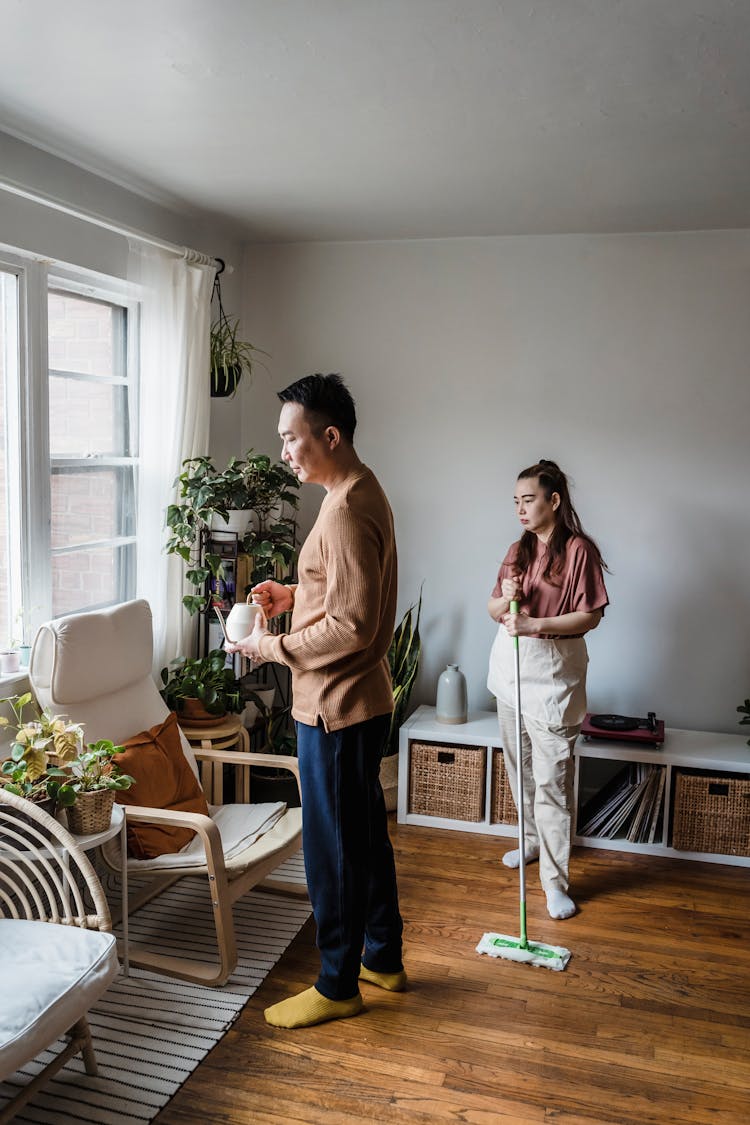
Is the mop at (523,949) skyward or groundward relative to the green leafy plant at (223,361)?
groundward

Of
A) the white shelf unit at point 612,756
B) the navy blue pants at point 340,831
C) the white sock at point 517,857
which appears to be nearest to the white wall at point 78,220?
the navy blue pants at point 340,831

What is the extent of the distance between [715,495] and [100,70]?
2902 mm

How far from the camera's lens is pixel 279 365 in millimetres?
4660

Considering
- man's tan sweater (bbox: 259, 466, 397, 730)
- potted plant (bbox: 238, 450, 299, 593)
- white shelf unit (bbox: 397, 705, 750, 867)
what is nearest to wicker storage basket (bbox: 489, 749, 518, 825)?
white shelf unit (bbox: 397, 705, 750, 867)

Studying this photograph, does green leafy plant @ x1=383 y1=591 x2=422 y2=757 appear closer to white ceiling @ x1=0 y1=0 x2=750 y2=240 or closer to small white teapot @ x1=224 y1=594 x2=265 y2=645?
small white teapot @ x1=224 y1=594 x2=265 y2=645

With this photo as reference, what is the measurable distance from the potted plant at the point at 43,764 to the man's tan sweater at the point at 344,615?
2.07 feet

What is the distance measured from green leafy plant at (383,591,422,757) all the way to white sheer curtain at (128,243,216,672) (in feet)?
3.22

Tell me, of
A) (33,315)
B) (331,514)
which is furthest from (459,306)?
(331,514)

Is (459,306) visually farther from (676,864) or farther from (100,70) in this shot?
(676,864)

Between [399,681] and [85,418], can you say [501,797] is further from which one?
[85,418]

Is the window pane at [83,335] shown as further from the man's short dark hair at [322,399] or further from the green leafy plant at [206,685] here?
the man's short dark hair at [322,399]

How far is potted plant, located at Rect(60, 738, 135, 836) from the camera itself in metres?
2.54

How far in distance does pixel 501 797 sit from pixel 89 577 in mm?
1855

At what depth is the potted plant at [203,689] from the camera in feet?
12.0
